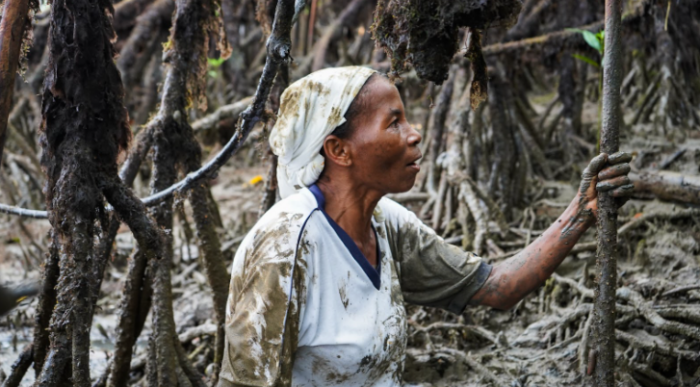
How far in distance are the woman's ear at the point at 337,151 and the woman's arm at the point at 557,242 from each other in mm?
667

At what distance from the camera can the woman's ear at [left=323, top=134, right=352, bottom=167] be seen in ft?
6.33

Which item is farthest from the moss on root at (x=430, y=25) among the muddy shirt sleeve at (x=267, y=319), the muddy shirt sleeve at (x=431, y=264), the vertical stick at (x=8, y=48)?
the vertical stick at (x=8, y=48)

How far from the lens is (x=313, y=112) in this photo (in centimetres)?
192

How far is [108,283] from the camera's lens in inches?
198

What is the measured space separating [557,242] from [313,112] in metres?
0.87

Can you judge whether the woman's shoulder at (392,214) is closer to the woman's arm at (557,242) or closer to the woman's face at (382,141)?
the woman's face at (382,141)

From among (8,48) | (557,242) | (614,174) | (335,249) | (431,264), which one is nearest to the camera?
(8,48)

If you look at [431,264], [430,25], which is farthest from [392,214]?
[430,25]

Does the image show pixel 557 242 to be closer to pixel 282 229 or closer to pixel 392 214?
pixel 392 214

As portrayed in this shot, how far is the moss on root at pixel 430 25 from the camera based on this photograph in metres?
1.87

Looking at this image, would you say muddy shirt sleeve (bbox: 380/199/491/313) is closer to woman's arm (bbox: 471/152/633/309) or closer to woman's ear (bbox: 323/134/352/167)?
woman's arm (bbox: 471/152/633/309)

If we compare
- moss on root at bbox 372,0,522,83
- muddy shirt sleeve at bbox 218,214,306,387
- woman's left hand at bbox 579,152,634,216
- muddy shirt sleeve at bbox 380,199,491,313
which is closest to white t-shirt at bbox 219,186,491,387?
muddy shirt sleeve at bbox 218,214,306,387

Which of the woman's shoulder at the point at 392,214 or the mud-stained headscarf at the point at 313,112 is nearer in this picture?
the mud-stained headscarf at the point at 313,112

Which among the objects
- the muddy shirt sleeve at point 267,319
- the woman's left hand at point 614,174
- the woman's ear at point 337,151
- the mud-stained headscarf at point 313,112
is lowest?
the muddy shirt sleeve at point 267,319
